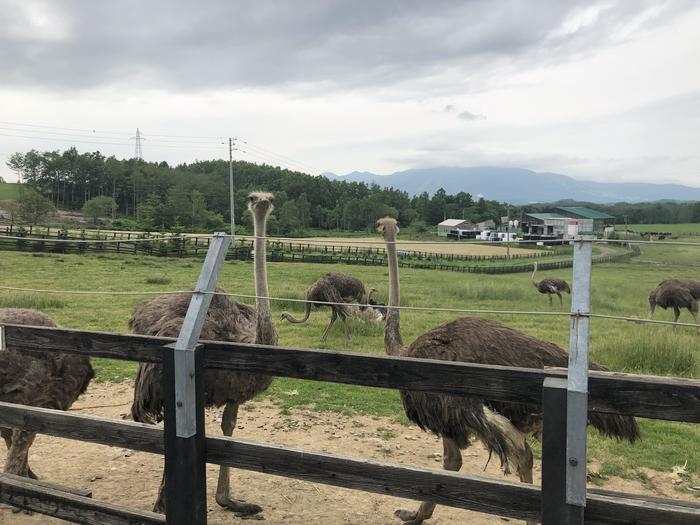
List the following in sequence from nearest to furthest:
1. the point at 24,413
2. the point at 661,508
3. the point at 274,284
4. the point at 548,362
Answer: the point at 661,508 → the point at 24,413 → the point at 548,362 → the point at 274,284

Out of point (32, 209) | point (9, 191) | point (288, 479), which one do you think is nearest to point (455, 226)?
point (32, 209)

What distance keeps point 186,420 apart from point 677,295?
14.0 meters

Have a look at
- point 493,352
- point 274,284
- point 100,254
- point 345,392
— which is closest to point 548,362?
point 493,352

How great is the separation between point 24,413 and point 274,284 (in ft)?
49.7

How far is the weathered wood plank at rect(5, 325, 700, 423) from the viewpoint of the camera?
1.86 metres

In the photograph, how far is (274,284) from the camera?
18.0 m

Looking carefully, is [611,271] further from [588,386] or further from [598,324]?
[588,386]

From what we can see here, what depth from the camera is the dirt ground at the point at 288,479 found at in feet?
12.8

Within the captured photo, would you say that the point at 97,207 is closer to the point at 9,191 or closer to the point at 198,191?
the point at 198,191

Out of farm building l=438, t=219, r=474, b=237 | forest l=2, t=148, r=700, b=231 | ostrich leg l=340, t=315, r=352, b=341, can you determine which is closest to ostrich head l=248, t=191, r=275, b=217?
ostrich leg l=340, t=315, r=352, b=341

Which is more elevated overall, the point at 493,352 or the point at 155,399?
the point at 493,352

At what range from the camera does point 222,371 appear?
11.9 feet

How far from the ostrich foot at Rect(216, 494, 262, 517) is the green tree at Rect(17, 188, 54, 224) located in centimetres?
5407

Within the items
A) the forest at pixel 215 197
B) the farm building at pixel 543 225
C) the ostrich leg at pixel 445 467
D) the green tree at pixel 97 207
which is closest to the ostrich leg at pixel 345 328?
the ostrich leg at pixel 445 467
